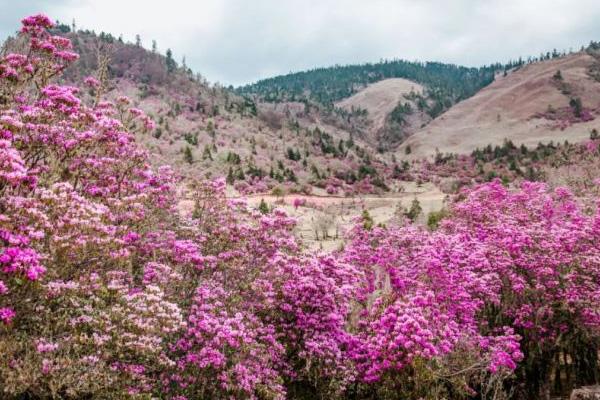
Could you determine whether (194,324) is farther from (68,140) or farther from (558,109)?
(558,109)

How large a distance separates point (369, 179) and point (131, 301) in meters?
72.2

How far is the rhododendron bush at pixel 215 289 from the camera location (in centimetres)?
810

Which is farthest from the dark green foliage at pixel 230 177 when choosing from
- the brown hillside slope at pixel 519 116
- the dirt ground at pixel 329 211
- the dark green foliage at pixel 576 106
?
the dark green foliage at pixel 576 106

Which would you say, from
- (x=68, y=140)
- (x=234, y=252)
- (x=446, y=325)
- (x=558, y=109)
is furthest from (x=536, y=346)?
(x=558, y=109)

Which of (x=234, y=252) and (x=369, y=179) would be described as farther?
(x=369, y=179)

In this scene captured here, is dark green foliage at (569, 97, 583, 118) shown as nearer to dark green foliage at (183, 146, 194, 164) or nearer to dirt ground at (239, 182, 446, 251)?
dirt ground at (239, 182, 446, 251)

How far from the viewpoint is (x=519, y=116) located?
14638 cm

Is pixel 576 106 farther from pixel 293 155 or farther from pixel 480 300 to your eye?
pixel 480 300

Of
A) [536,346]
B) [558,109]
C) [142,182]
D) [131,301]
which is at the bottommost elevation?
[536,346]

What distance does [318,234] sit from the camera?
44.0 meters

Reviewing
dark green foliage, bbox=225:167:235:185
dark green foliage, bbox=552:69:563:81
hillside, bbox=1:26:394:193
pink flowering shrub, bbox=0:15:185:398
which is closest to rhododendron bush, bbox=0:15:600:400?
pink flowering shrub, bbox=0:15:185:398

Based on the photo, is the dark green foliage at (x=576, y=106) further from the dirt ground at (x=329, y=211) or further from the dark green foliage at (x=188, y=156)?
the dark green foliage at (x=188, y=156)

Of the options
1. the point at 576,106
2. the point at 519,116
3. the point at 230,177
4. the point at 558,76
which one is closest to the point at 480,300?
the point at 230,177

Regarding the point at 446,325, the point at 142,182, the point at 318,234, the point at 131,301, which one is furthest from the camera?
the point at 318,234
